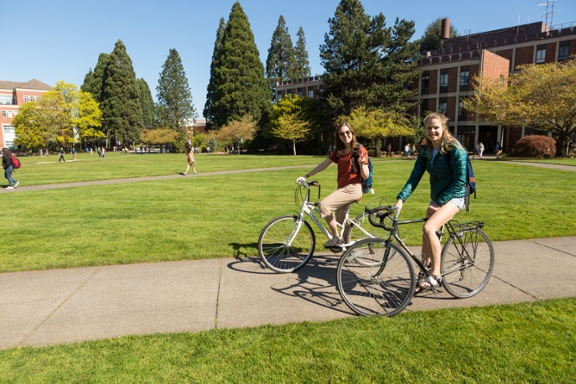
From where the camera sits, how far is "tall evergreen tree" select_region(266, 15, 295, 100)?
7575 cm

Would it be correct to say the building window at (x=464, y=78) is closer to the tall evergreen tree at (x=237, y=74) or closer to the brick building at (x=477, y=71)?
the brick building at (x=477, y=71)

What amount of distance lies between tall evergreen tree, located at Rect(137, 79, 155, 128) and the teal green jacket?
9513 centimetres

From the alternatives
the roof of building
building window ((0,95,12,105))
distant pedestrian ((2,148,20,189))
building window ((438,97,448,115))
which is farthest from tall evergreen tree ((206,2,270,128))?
building window ((0,95,12,105))

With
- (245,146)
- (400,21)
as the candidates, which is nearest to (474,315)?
(400,21)

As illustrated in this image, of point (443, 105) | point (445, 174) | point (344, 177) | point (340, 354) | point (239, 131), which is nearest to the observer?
point (340, 354)

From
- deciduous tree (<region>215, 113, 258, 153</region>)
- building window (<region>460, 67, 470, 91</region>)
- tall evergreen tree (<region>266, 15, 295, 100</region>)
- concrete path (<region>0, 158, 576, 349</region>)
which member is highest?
tall evergreen tree (<region>266, 15, 295, 100</region>)

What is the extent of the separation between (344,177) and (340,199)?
1.07ft

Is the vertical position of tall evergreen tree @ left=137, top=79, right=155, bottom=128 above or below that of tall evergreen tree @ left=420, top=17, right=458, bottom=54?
below

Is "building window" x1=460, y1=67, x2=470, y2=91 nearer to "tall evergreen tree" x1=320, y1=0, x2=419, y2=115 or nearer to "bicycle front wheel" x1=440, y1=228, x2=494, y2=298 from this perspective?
"tall evergreen tree" x1=320, y1=0, x2=419, y2=115

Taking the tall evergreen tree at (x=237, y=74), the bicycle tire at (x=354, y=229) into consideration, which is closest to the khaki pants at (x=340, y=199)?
the bicycle tire at (x=354, y=229)

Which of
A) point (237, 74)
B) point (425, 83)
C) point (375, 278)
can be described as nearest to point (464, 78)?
point (425, 83)

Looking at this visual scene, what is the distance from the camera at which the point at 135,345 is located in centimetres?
312

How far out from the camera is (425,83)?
163ft

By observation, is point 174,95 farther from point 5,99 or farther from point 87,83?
point 5,99
